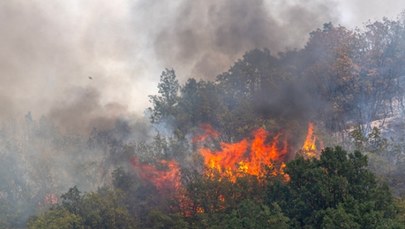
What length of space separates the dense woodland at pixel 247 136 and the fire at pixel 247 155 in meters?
1.30

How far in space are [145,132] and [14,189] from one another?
28.7 m

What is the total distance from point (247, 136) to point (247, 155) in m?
4.43

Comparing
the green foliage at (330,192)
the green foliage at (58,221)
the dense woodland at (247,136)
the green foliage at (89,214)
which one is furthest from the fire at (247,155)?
the green foliage at (58,221)

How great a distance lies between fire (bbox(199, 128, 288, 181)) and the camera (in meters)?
52.6

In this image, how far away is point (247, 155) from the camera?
55.9 metres

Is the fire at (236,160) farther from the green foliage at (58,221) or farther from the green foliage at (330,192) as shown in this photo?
the green foliage at (330,192)

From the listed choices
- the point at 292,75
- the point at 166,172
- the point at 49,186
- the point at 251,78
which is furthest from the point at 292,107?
the point at 49,186

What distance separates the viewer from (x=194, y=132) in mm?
66875

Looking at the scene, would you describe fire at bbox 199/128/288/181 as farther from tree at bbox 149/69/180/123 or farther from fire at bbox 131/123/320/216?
tree at bbox 149/69/180/123

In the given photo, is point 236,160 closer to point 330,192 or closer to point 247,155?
point 247,155

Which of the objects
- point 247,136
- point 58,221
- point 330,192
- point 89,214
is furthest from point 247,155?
point 58,221

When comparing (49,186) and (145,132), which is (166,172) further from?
(145,132)

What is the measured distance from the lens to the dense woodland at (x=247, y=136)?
109 ft

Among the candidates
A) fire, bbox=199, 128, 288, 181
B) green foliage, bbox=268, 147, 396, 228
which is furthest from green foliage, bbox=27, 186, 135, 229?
green foliage, bbox=268, 147, 396, 228
